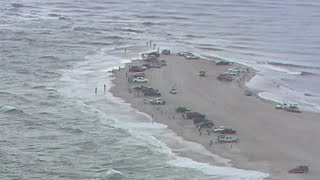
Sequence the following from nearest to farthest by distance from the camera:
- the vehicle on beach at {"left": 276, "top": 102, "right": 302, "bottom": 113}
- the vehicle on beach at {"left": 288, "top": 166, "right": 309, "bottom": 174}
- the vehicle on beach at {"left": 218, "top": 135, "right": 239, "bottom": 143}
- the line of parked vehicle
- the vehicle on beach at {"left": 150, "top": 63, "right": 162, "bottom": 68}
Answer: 1. the vehicle on beach at {"left": 288, "top": 166, "right": 309, "bottom": 174}
2. the vehicle on beach at {"left": 218, "top": 135, "right": 239, "bottom": 143}
3. the line of parked vehicle
4. the vehicle on beach at {"left": 276, "top": 102, "right": 302, "bottom": 113}
5. the vehicle on beach at {"left": 150, "top": 63, "right": 162, "bottom": 68}

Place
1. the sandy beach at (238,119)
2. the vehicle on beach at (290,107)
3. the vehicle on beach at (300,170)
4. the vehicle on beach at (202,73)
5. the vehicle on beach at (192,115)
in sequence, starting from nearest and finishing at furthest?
the vehicle on beach at (300,170) → the sandy beach at (238,119) → the vehicle on beach at (192,115) → the vehicle on beach at (290,107) → the vehicle on beach at (202,73)

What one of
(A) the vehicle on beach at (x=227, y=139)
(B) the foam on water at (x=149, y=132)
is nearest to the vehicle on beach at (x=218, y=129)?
(A) the vehicle on beach at (x=227, y=139)

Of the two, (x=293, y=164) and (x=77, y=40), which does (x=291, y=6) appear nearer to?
(x=77, y=40)

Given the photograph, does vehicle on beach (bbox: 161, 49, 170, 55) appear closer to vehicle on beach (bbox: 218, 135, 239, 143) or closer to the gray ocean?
the gray ocean

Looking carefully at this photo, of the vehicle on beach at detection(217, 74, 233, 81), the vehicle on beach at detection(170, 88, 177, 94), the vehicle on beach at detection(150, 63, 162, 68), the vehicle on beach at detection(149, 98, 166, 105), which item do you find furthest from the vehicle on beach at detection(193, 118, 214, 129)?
the vehicle on beach at detection(150, 63, 162, 68)

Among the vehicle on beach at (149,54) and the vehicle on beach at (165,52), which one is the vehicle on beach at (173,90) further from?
the vehicle on beach at (165,52)

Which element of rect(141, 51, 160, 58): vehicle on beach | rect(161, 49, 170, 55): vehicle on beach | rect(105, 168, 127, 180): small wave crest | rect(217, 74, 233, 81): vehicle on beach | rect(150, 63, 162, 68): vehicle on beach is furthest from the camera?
rect(161, 49, 170, 55): vehicle on beach

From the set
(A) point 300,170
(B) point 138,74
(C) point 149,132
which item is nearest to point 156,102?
(C) point 149,132
